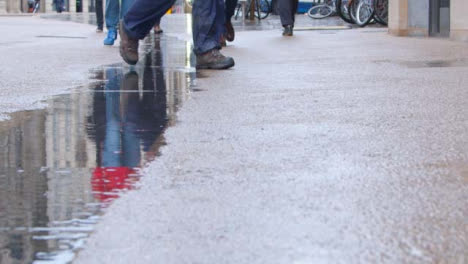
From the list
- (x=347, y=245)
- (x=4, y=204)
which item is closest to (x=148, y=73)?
(x=4, y=204)

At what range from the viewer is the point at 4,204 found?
2.55 m

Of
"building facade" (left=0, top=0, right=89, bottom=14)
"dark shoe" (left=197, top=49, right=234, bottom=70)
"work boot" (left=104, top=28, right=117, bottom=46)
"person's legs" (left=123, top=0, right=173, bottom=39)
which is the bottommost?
"building facade" (left=0, top=0, right=89, bottom=14)

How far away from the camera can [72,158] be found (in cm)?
330

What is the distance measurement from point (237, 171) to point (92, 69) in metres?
4.52

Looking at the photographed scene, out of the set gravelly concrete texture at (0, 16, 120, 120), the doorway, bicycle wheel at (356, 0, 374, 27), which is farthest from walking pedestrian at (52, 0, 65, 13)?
the doorway

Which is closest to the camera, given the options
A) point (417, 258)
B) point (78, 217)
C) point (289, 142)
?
point (417, 258)

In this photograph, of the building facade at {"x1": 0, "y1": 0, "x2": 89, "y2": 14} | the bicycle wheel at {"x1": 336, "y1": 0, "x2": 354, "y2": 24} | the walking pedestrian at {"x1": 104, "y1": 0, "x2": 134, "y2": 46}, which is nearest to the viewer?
the walking pedestrian at {"x1": 104, "y1": 0, "x2": 134, "y2": 46}

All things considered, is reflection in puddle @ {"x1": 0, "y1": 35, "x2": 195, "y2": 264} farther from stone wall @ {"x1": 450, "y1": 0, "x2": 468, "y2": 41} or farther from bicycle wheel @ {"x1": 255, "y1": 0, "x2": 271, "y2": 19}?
bicycle wheel @ {"x1": 255, "y1": 0, "x2": 271, "y2": 19}

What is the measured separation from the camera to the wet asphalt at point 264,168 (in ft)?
7.04

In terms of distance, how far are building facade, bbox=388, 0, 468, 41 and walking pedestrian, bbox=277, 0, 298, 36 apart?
146cm

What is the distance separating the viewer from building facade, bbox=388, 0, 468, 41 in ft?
36.0

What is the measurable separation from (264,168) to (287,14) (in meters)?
11.1

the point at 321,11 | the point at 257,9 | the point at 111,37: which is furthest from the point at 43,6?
the point at 111,37

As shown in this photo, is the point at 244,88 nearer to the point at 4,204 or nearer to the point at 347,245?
the point at 4,204
